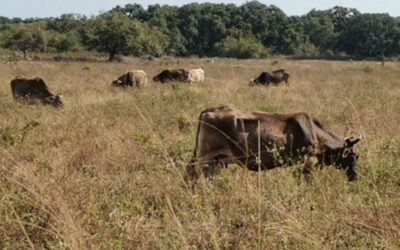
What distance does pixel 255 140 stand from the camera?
7.17m

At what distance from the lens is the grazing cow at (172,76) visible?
24.6 meters

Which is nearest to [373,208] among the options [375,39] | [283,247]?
[283,247]

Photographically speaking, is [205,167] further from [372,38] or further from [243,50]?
[372,38]

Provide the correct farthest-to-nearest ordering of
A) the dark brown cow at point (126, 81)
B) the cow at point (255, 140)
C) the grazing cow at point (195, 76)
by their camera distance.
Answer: the grazing cow at point (195, 76), the dark brown cow at point (126, 81), the cow at point (255, 140)

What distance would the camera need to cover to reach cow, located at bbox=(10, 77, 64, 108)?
49.0 feet

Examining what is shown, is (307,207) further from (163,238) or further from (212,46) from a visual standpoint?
(212,46)

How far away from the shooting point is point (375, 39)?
336 feet

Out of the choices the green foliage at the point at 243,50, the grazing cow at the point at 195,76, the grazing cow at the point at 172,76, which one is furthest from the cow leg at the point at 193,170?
the green foliage at the point at 243,50

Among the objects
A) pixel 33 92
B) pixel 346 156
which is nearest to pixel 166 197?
pixel 346 156

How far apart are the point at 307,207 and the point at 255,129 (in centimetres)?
229

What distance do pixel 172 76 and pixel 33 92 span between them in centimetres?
965

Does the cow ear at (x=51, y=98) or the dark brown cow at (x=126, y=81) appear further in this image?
the dark brown cow at (x=126, y=81)

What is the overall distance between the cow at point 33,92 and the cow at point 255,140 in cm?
838

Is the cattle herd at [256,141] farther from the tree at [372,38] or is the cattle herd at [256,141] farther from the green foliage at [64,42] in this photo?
the tree at [372,38]
